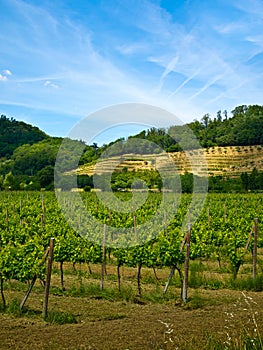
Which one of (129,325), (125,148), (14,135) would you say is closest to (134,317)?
(129,325)

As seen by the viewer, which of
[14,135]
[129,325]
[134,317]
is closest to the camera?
[129,325]

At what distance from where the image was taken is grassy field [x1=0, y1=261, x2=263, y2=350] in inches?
252

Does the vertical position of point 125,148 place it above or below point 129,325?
above

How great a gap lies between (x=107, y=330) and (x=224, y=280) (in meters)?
5.07

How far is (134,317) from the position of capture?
8031 mm

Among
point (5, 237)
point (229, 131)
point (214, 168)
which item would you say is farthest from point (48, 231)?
point (229, 131)

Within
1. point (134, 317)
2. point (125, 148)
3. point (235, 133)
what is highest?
point (235, 133)

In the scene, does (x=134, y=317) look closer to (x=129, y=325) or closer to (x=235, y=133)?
(x=129, y=325)

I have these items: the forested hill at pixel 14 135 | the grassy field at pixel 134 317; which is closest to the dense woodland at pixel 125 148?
the forested hill at pixel 14 135

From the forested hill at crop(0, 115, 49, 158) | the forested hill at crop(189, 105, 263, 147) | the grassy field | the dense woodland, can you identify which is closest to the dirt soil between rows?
the grassy field

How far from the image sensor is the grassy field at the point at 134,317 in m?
6.39

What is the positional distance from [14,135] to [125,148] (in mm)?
87259

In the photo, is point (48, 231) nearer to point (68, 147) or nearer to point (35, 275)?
point (68, 147)

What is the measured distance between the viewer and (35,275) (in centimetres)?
847
